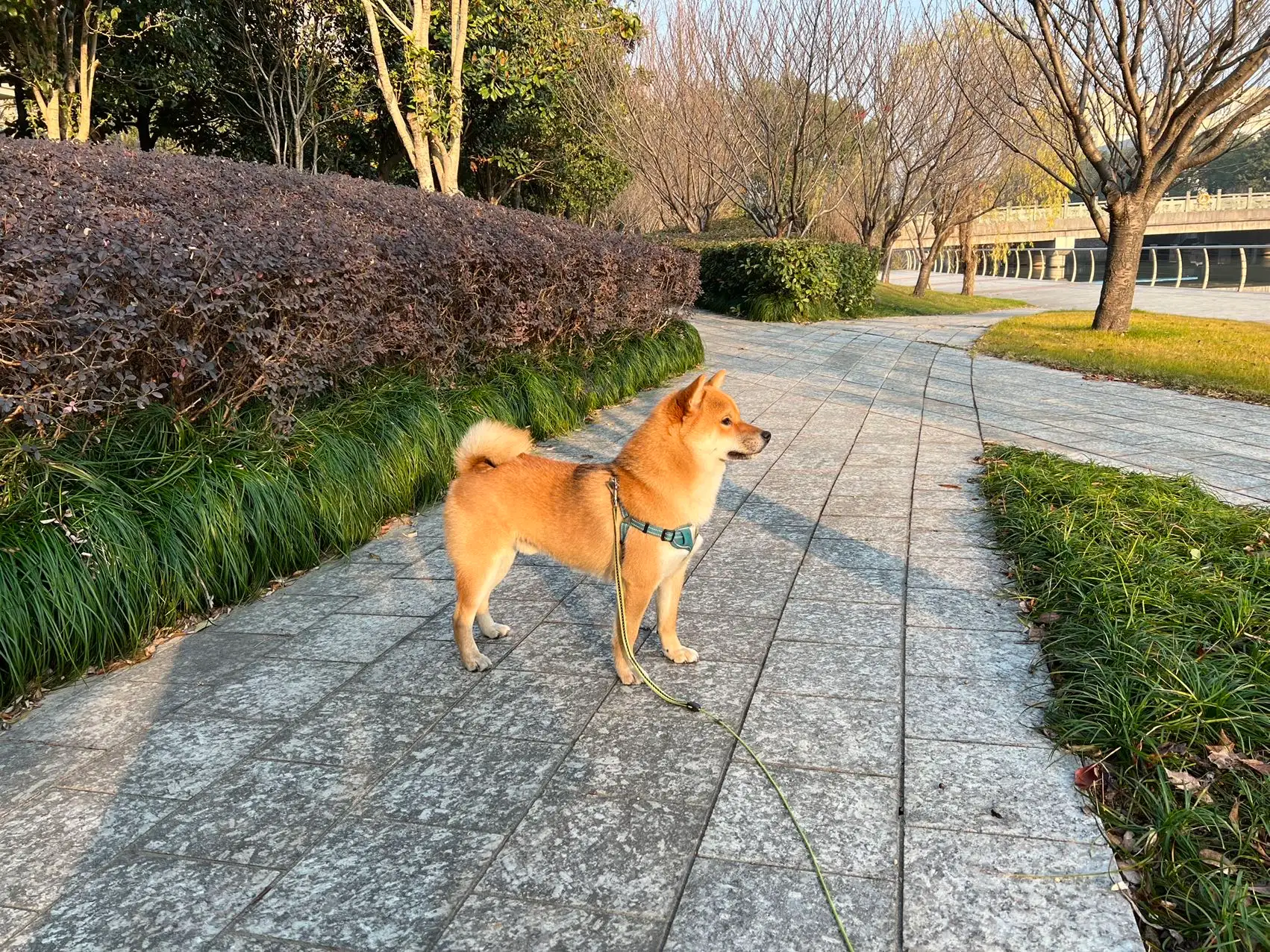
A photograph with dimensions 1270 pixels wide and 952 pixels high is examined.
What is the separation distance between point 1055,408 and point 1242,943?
7685mm

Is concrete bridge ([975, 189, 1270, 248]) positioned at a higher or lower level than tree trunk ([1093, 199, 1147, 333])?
higher

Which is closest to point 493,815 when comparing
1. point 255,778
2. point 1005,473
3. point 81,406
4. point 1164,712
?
point 255,778

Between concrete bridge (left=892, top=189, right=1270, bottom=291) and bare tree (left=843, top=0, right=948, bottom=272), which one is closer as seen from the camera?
bare tree (left=843, top=0, right=948, bottom=272)

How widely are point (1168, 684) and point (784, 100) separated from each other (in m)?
17.7

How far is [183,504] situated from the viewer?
13.0ft

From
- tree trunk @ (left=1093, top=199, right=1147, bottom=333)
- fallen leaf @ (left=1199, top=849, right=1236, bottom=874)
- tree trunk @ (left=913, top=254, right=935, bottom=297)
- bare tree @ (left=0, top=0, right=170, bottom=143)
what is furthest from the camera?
tree trunk @ (left=913, top=254, right=935, bottom=297)

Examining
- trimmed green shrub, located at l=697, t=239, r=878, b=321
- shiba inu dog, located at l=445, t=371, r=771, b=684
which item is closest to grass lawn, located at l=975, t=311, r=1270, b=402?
trimmed green shrub, located at l=697, t=239, r=878, b=321

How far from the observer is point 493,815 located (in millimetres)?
2457

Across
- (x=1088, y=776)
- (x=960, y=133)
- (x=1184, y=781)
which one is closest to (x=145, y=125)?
(x=960, y=133)

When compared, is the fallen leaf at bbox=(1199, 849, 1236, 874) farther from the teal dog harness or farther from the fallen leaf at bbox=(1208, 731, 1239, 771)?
the teal dog harness

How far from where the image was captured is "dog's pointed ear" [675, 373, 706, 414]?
10.6 ft

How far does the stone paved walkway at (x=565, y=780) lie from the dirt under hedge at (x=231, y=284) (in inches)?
53.8

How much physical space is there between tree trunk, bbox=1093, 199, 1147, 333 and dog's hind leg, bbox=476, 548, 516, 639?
49.2 feet

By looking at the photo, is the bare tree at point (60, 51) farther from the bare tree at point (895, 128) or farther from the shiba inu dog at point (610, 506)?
the bare tree at point (895, 128)
